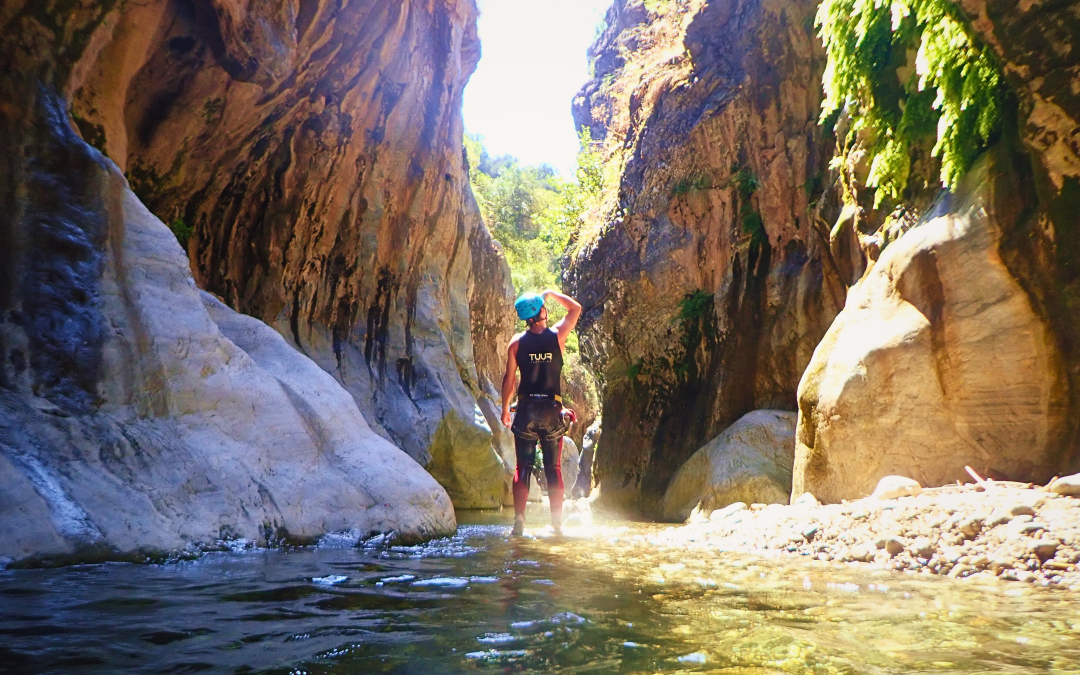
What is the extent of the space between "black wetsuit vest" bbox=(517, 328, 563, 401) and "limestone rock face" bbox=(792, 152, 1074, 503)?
2.84 metres

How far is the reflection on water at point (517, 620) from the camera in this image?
190 cm

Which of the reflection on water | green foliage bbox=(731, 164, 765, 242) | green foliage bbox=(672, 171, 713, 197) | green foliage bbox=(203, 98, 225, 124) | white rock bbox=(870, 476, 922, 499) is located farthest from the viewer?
green foliage bbox=(672, 171, 713, 197)

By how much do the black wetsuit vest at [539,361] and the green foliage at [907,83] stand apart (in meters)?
3.76

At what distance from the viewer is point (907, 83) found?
7586 mm

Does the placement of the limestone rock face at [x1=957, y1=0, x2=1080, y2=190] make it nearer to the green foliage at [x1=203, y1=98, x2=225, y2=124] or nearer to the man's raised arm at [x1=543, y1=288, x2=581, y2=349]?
the man's raised arm at [x1=543, y1=288, x2=581, y2=349]

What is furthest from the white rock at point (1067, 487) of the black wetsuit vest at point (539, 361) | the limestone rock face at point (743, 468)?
the limestone rock face at point (743, 468)

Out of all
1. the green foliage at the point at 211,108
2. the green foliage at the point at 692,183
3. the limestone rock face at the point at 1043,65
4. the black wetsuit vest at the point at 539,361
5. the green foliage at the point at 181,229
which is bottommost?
the black wetsuit vest at the point at 539,361

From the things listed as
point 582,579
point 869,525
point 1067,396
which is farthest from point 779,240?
point 582,579

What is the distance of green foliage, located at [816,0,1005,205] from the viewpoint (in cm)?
608

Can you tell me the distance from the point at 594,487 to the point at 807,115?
9599mm

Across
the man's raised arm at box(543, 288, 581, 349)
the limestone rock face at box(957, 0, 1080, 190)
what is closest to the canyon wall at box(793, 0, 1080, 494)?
the limestone rock face at box(957, 0, 1080, 190)

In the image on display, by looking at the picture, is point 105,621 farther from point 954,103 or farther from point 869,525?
point 954,103

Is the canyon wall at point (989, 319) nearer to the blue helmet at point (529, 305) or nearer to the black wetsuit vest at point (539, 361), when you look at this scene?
the black wetsuit vest at point (539, 361)

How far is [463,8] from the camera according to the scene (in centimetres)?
1434
